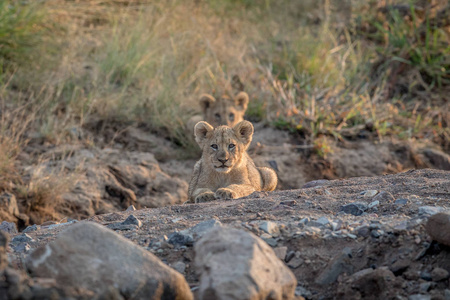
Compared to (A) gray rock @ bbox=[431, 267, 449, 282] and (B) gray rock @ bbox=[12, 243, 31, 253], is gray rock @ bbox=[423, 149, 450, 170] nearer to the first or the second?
(A) gray rock @ bbox=[431, 267, 449, 282]

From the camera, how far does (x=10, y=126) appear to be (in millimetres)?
8555

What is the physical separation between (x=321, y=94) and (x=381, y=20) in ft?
12.0

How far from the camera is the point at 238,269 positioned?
2.95 metres

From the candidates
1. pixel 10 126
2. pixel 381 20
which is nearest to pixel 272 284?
pixel 10 126

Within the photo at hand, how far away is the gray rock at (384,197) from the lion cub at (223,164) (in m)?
1.66

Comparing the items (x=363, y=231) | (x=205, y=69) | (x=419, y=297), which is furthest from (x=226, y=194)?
(x=205, y=69)

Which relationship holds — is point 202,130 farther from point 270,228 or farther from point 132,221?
point 270,228

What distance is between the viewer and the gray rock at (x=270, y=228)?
13.4ft

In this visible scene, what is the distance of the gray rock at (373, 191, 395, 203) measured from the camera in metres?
4.77

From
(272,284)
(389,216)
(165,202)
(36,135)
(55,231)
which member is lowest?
→ (165,202)

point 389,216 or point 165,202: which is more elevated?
point 389,216

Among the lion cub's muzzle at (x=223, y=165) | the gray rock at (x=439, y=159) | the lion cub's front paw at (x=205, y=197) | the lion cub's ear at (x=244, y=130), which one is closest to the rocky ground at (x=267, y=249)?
the lion cub's front paw at (x=205, y=197)

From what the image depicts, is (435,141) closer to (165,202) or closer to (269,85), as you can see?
(269,85)

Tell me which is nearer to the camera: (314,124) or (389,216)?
(389,216)
